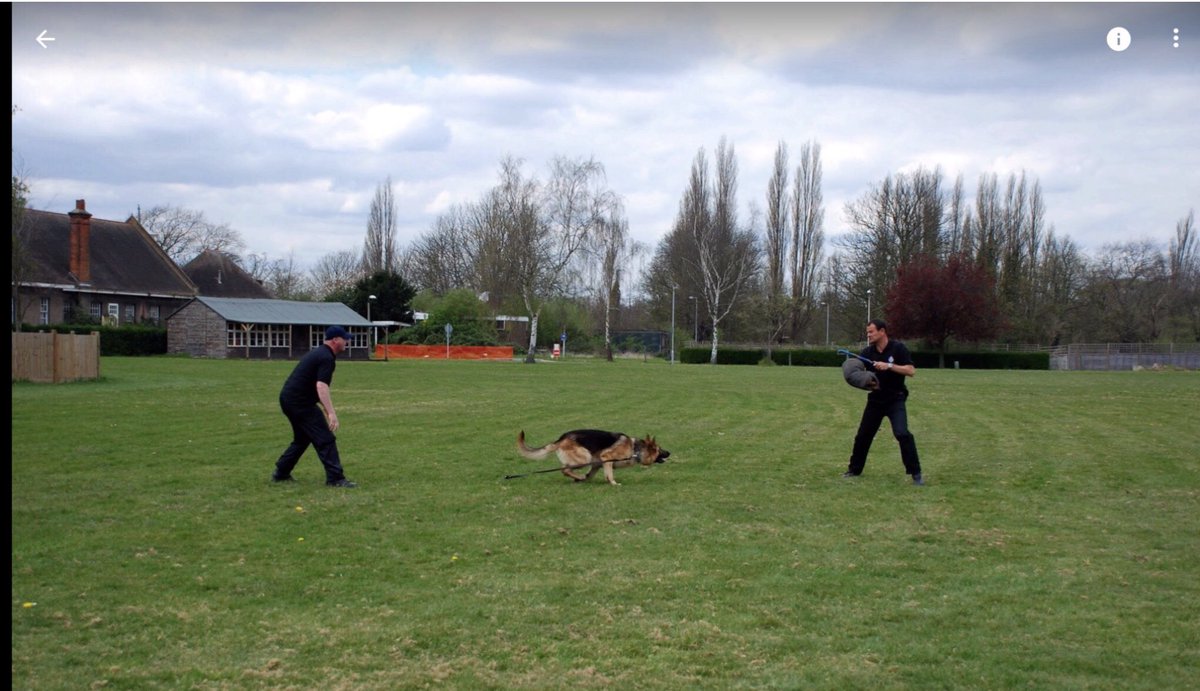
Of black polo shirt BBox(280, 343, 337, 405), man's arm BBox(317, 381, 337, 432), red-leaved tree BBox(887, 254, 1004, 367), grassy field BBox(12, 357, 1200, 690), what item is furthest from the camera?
red-leaved tree BBox(887, 254, 1004, 367)

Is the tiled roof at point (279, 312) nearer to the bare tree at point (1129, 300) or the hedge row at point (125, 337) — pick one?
the hedge row at point (125, 337)

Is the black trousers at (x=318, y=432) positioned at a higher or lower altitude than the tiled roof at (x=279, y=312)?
lower

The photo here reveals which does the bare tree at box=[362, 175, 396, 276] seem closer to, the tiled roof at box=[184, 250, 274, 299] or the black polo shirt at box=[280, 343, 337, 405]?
the tiled roof at box=[184, 250, 274, 299]

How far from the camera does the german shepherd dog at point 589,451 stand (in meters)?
11.0

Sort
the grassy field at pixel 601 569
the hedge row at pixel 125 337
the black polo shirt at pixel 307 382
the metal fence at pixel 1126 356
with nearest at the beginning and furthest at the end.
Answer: the grassy field at pixel 601 569 → the black polo shirt at pixel 307 382 → the hedge row at pixel 125 337 → the metal fence at pixel 1126 356

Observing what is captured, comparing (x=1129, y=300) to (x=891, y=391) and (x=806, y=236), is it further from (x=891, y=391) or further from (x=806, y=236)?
(x=891, y=391)

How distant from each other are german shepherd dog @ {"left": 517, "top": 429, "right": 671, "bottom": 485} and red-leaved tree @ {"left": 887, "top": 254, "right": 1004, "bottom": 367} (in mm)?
55373

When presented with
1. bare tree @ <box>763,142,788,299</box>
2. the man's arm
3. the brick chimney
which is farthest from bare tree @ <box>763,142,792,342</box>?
the man's arm

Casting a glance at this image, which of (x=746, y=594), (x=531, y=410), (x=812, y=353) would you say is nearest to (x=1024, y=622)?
(x=746, y=594)

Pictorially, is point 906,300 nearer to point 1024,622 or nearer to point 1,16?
point 1024,622

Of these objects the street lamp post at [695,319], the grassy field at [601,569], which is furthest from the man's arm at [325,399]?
the street lamp post at [695,319]

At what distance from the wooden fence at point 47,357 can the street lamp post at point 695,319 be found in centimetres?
5958

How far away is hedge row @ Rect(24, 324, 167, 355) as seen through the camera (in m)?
59.1

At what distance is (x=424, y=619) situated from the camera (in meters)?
5.78
